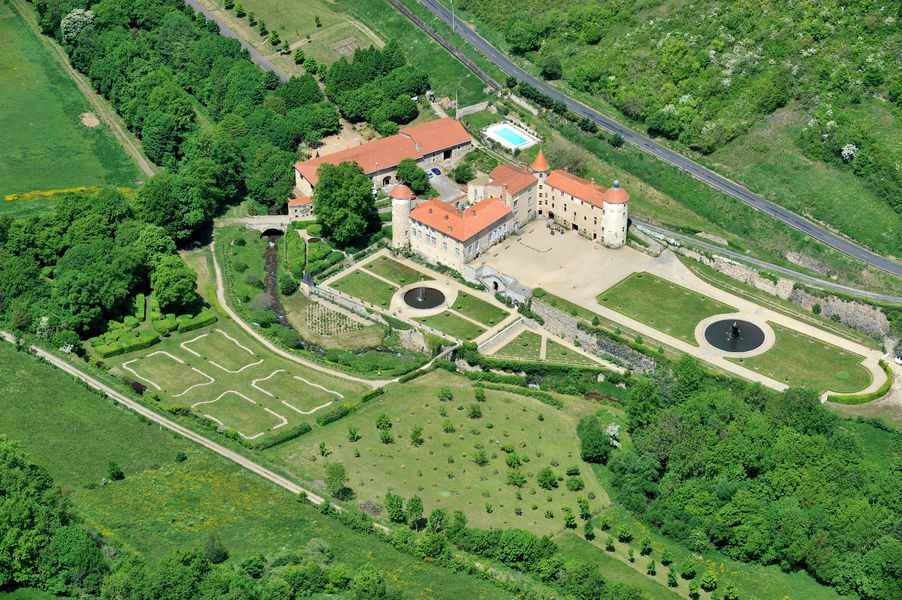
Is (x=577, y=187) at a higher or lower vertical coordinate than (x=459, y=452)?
higher

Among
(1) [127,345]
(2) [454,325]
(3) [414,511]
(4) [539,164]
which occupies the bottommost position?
(2) [454,325]

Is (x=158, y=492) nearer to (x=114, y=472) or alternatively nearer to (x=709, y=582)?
(x=114, y=472)

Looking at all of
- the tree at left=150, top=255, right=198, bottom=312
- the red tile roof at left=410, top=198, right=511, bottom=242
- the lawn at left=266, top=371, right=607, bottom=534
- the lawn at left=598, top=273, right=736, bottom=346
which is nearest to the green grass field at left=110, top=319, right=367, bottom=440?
the tree at left=150, top=255, right=198, bottom=312

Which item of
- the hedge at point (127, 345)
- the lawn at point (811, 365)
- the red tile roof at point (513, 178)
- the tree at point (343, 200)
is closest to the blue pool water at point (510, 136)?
the red tile roof at point (513, 178)

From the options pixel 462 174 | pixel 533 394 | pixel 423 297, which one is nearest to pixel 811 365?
pixel 533 394

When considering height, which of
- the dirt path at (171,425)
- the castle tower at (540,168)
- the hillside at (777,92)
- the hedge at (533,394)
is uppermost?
the hillside at (777,92)

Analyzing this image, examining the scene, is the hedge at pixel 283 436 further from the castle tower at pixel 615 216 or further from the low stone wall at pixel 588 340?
the castle tower at pixel 615 216

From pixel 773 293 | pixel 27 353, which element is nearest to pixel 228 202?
pixel 27 353
